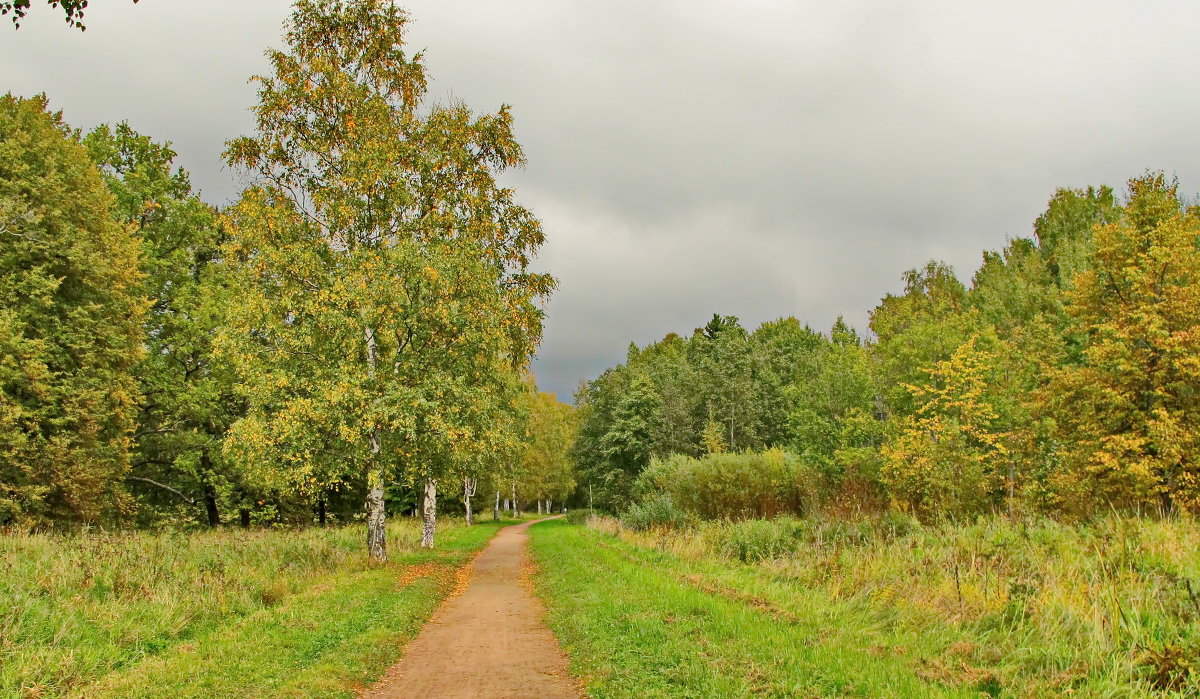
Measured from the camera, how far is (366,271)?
16.7 metres

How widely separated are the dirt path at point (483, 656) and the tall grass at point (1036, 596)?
13.4 feet

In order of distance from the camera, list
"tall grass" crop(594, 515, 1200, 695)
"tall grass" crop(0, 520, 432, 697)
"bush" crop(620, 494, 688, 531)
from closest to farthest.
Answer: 1. "tall grass" crop(594, 515, 1200, 695)
2. "tall grass" crop(0, 520, 432, 697)
3. "bush" crop(620, 494, 688, 531)

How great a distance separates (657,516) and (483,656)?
18.5m

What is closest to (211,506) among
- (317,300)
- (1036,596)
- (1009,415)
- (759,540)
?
(317,300)

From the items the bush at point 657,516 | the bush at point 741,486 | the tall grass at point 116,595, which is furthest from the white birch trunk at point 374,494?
the bush at point 741,486

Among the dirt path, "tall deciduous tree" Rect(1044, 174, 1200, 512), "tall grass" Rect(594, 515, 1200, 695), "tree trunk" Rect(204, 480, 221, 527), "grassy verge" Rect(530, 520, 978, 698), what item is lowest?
the dirt path

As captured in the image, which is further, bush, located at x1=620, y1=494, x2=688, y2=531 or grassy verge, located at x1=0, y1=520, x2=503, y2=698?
bush, located at x1=620, y1=494, x2=688, y2=531

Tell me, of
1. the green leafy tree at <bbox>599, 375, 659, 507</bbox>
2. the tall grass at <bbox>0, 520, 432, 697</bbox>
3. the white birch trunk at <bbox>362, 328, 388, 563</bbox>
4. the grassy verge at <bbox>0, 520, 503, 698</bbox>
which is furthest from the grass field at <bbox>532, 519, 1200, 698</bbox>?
the green leafy tree at <bbox>599, 375, 659, 507</bbox>

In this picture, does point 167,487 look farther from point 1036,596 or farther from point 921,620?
point 1036,596

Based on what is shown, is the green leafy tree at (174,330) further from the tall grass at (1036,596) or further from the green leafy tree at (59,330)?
the tall grass at (1036,596)

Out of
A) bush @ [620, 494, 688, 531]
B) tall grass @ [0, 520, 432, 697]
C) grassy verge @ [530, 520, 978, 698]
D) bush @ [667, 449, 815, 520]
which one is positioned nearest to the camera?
grassy verge @ [530, 520, 978, 698]

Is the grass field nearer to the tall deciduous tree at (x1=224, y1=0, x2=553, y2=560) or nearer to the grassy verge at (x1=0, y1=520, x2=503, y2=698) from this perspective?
the grassy verge at (x1=0, y1=520, x2=503, y2=698)

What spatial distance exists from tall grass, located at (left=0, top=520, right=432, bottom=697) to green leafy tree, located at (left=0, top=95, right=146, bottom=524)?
6.98 m

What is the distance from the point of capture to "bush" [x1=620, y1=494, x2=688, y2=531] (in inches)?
1015
